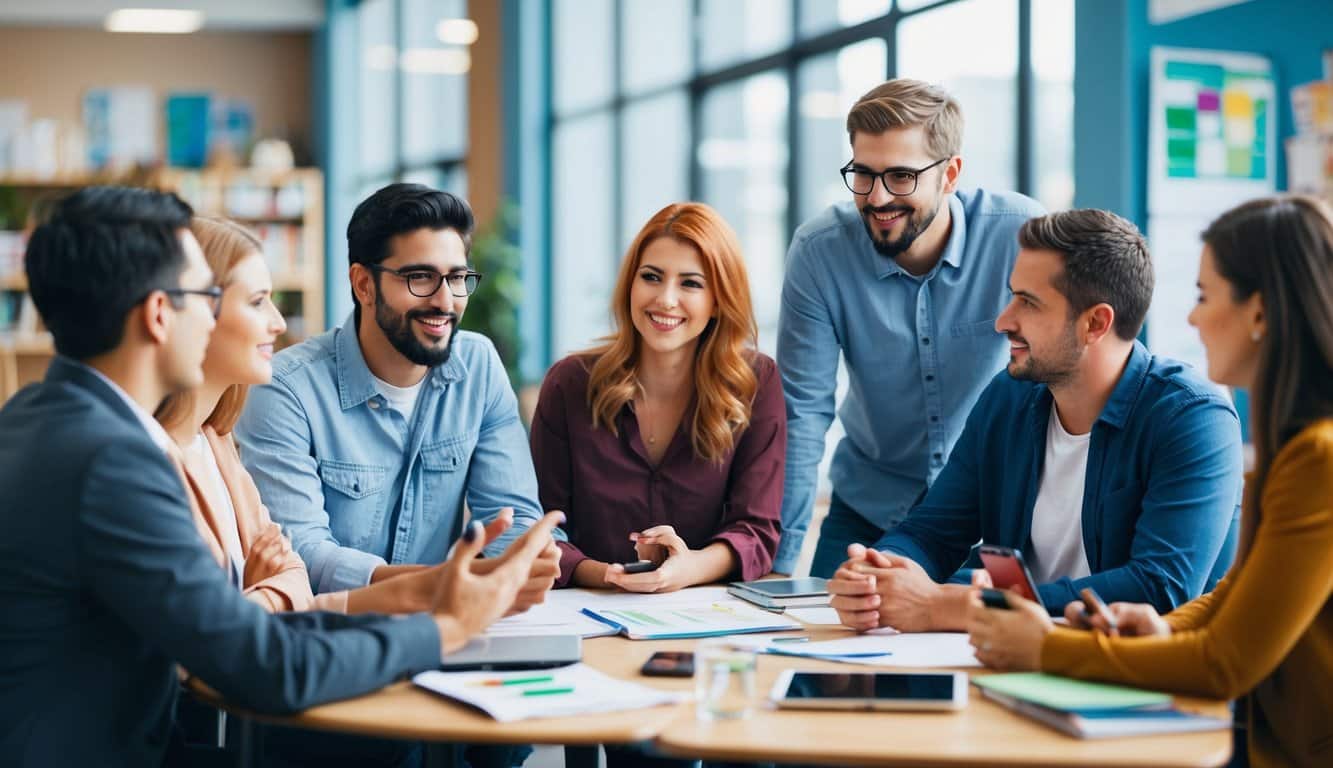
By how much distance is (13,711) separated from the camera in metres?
1.64

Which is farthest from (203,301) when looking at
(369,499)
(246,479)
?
(369,499)

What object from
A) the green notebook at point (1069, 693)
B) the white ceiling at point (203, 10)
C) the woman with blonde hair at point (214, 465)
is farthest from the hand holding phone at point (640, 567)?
the white ceiling at point (203, 10)

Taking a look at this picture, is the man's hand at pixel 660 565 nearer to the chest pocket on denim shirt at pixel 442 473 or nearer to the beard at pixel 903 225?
the chest pocket on denim shirt at pixel 442 473

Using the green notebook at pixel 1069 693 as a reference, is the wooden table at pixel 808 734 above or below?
below

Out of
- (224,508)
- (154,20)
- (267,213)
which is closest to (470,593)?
(224,508)

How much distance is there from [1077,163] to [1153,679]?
2.52m

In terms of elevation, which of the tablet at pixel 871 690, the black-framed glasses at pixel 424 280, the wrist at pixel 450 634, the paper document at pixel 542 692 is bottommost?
the paper document at pixel 542 692

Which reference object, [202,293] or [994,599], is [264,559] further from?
[994,599]

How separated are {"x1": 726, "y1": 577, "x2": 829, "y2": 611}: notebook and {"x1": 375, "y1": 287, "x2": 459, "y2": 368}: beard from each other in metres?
0.74

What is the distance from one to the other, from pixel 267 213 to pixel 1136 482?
1016 centimetres

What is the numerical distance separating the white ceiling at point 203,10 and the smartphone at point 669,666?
33.1 ft

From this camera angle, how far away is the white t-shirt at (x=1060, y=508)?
2365 millimetres

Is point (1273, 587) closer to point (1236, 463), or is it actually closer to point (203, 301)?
point (1236, 463)

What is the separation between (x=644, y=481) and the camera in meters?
2.79
